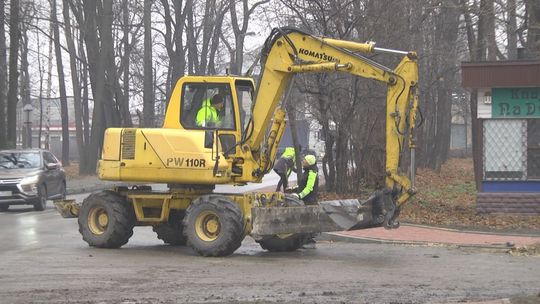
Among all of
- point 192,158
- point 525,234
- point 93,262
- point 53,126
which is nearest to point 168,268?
point 93,262

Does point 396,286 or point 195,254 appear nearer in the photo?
point 396,286

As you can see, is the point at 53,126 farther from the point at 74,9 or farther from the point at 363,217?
the point at 363,217

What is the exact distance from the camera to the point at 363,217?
12.8m

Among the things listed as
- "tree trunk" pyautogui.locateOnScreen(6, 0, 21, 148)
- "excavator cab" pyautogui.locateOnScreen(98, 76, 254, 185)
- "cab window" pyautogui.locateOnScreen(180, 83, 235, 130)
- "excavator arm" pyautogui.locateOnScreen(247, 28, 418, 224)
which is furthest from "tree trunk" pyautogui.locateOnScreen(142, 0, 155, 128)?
"excavator arm" pyautogui.locateOnScreen(247, 28, 418, 224)

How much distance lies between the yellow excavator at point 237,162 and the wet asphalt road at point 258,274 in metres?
0.50

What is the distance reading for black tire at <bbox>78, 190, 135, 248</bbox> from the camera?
14047 mm

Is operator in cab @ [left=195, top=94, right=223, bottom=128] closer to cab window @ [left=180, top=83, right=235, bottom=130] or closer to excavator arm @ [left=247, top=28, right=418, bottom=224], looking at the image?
cab window @ [left=180, top=83, right=235, bottom=130]

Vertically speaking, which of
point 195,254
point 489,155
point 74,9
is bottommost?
point 195,254

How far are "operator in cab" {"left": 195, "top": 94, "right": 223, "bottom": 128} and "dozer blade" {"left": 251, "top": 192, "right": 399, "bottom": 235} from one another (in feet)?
6.03

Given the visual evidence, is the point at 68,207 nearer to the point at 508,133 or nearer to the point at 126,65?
the point at 508,133

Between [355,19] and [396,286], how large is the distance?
12.7 metres

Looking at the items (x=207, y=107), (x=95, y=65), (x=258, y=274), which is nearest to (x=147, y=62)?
(x=95, y=65)

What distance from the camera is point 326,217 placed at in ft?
42.1

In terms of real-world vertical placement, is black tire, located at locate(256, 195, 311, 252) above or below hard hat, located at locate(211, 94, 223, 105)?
below
